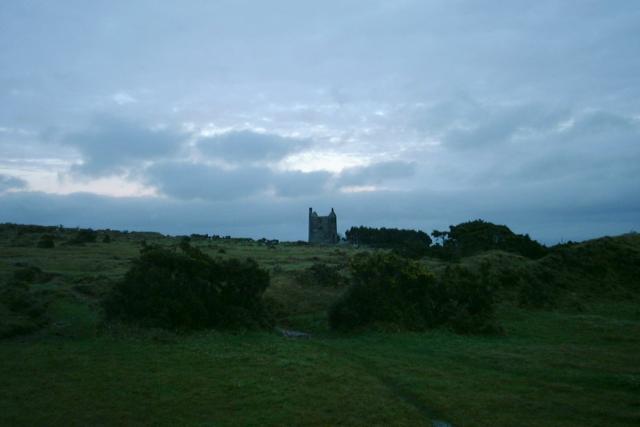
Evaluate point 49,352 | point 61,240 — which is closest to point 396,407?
point 49,352

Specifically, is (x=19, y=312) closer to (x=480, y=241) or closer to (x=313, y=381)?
(x=313, y=381)

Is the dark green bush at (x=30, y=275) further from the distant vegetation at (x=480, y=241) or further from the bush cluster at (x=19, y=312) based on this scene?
the distant vegetation at (x=480, y=241)

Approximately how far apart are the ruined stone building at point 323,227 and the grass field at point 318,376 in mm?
58434

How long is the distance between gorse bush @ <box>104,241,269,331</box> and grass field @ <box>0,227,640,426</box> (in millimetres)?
1066

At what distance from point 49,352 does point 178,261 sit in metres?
7.12

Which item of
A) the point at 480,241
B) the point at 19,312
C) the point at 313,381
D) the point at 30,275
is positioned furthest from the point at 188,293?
the point at 480,241

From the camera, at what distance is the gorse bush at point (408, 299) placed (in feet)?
77.3

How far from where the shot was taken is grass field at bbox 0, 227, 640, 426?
10883 mm

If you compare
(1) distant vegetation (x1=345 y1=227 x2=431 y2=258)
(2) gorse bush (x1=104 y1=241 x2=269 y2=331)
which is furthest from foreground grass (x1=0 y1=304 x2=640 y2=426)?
(1) distant vegetation (x1=345 y1=227 x2=431 y2=258)

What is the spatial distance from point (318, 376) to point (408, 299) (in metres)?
11.9

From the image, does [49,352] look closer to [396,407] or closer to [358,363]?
[358,363]

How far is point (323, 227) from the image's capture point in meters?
83.1

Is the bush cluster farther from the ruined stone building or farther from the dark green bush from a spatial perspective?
the ruined stone building

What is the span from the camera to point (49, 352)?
53.3 feet
